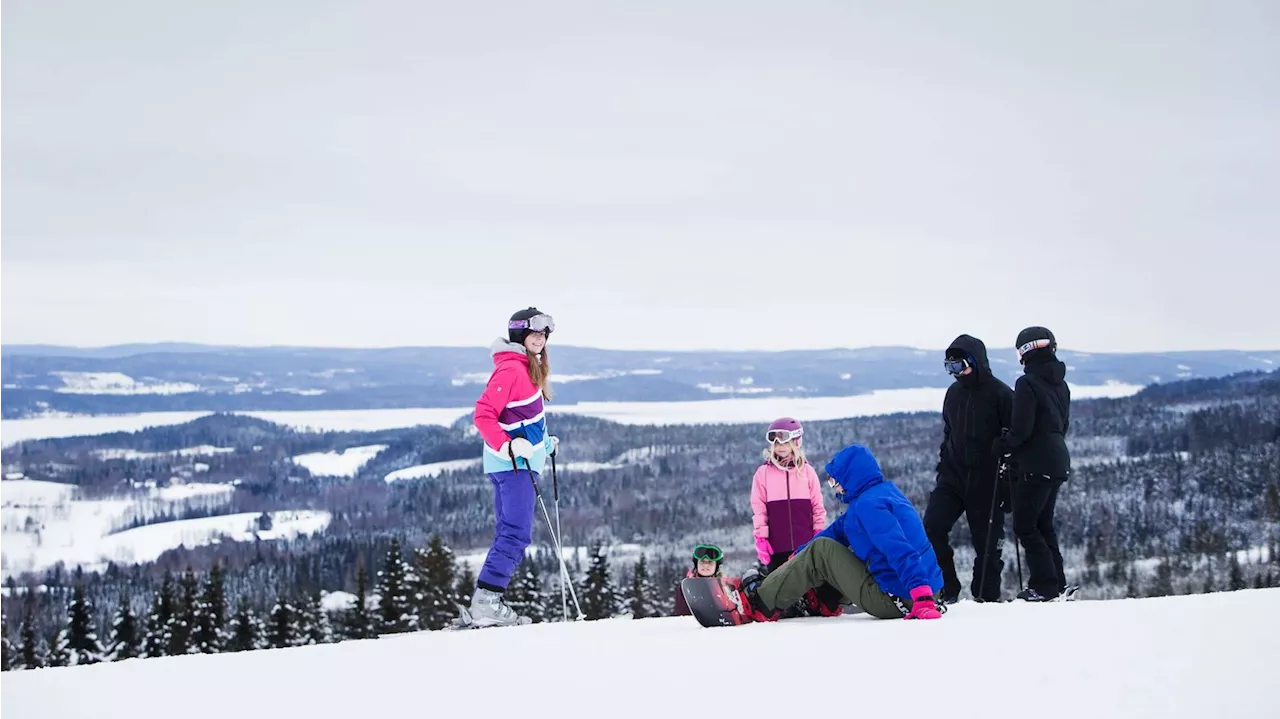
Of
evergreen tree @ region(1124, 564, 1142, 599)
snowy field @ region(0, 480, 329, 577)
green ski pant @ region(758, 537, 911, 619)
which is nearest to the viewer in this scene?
green ski pant @ region(758, 537, 911, 619)

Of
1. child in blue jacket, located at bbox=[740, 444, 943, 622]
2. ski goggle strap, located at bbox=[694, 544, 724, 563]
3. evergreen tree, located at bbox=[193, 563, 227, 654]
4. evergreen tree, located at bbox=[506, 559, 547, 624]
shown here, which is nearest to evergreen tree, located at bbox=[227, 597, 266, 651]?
evergreen tree, located at bbox=[193, 563, 227, 654]

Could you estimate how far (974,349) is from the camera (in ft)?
27.0

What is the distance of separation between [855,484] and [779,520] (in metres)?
1.76

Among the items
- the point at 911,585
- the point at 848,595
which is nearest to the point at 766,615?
the point at 848,595

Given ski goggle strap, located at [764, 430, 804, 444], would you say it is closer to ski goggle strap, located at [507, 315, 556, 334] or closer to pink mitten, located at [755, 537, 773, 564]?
pink mitten, located at [755, 537, 773, 564]

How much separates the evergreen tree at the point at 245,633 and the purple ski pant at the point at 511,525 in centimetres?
3132

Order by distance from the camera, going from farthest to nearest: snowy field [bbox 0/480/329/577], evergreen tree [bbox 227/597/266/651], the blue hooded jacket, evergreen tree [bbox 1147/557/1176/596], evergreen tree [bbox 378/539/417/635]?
snowy field [bbox 0/480/329/577] < evergreen tree [bbox 1147/557/1176/596] < evergreen tree [bbox 227/597/266/651] < evergreen tree [bbox 378/539/417/635] < the blue hooded jacket

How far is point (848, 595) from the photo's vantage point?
6457 millimetres

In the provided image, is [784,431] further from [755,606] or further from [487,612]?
[487,612]

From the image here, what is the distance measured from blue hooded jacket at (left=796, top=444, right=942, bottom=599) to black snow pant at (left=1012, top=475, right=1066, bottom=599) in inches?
76.7

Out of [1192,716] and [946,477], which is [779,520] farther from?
[1192,716]

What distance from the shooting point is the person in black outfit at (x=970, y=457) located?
8.23 meters

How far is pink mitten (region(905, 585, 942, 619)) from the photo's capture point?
6.11 metres

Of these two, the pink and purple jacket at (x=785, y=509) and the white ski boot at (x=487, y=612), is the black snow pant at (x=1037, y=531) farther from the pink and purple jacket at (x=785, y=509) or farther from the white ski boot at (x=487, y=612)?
the white ski boot at (x=487, y=612)
